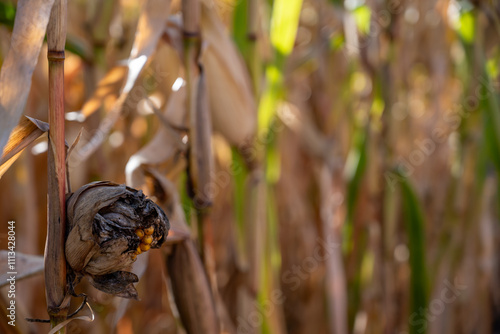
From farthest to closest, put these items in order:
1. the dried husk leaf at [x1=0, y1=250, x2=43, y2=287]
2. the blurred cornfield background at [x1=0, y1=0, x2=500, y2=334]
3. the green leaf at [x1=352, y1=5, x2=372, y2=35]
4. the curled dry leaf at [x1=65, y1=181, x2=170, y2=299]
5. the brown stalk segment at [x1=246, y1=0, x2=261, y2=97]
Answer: the green leaf at [x1=352, y1=5, x2=372, y2=35], the brown stalk segment at [x1=246, y1=0, x2=261, y2=97], the blurred cornfield background at [x1=0, y1=0, x2=500, y2=334], the dried husk leaf at [x1=0, y1=250, x2=43, y2=287], the curled dry leaf at [x1=65, y1=181, x2=170, y2=299]

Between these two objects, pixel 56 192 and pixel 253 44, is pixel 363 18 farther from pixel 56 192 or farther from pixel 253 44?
pixel 56 192

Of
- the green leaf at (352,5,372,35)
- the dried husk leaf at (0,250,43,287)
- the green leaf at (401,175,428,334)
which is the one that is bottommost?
the green leaf at (401,175,428,334)

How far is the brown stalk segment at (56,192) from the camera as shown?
415mm

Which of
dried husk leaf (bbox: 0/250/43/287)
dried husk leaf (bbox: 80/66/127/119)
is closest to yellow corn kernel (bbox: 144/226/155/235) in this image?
dried husk leaf (bbox: 0/250/43/287)

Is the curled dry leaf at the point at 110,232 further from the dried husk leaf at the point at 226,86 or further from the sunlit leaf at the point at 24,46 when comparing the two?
the dried husk leaf at the point at 226,86

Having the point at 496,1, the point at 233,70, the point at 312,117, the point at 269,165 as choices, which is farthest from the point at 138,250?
the point at 312,117

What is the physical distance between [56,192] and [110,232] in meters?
0.06

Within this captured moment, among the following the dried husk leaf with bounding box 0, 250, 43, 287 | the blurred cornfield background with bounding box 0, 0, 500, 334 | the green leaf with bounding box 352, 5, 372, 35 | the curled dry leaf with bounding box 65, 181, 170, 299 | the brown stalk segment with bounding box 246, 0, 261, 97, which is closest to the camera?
the curled dry leaf with bounding box 65, 181, 170, 299

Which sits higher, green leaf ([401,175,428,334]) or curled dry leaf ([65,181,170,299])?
curled dry leaf ([65,181,170,299])

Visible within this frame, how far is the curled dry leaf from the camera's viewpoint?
405 mm

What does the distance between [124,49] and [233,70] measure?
424mm

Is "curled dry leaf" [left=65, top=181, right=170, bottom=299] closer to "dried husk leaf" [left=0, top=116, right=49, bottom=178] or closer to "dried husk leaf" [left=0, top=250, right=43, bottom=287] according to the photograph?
"dried husk leaf" [left=0, top=116, right=49, bottom=178]

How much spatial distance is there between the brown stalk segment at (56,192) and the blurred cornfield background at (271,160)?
16 centimetres

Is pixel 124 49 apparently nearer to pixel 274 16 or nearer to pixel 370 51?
pixel 274 16
